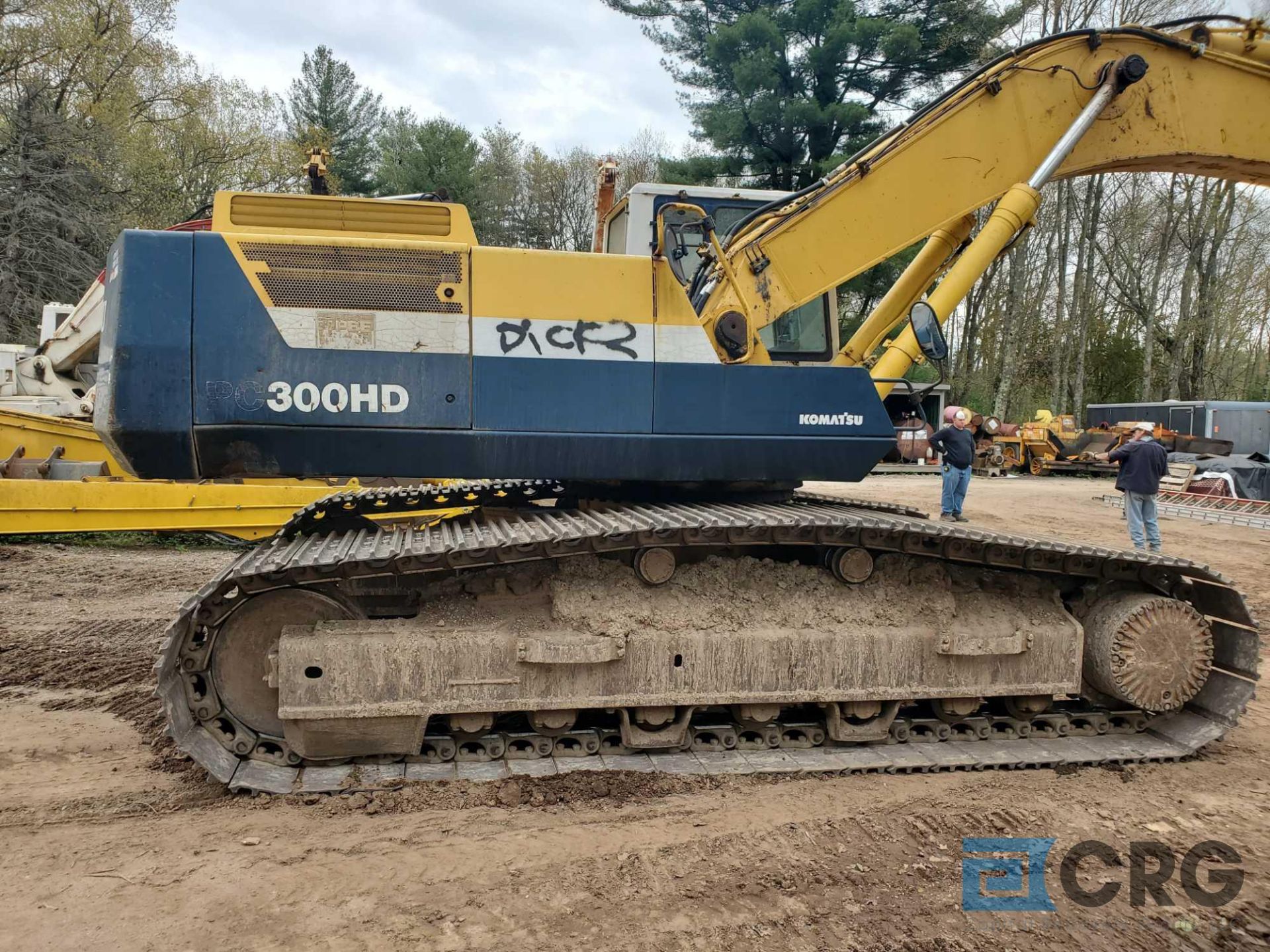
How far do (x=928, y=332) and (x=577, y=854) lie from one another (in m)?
2.77

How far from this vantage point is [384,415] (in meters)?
3.78

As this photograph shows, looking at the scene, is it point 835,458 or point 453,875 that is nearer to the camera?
point 453,875

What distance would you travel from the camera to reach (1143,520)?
384 inches

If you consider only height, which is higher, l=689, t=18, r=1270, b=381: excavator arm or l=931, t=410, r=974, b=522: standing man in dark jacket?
l=689, t=18, r=1270, b=381: excavator arm

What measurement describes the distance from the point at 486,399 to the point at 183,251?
143cm

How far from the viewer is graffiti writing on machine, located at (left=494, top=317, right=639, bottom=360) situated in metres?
3.86

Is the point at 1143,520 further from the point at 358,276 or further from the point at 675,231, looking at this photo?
the point at 358,276

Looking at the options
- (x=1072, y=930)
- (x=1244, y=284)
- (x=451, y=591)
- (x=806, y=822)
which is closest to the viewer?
(x=1072, y=930)

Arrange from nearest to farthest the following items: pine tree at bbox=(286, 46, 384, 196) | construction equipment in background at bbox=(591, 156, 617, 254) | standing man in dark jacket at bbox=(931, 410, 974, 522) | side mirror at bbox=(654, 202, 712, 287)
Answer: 1. side mirror at bbox=(654, 202, 712, 287)
2. construction equipment in background at bbox=(591, 156, 617, 254)
3. standing man in dark jacket at bbox=(931, 410, 974, 522)
4. pine tree at bbox=(286, 46, 384, 196)

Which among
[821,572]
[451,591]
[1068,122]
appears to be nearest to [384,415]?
[451,591]

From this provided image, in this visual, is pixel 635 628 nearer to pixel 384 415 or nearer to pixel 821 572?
pixel 821 572

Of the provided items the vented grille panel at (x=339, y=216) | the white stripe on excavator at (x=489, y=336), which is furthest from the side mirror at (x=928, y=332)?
the vented grille panel at (x=339, y=216)

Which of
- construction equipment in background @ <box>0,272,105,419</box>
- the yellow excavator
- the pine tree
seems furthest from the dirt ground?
the pine tree

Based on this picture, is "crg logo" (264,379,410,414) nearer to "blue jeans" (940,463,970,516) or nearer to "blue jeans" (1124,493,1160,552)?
"blue jeans" (1124,493,1160,552)
